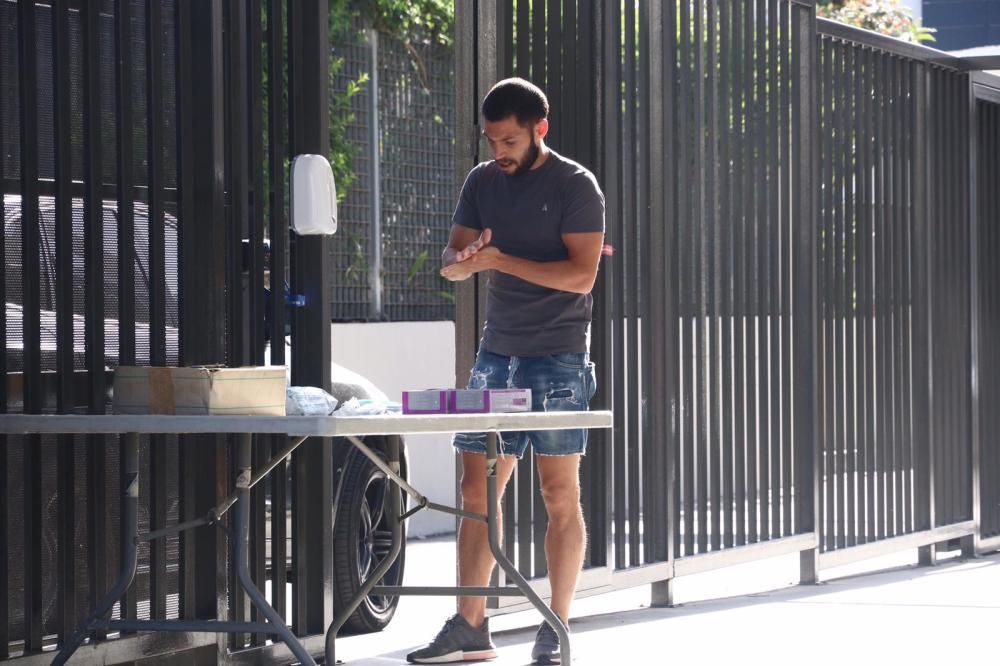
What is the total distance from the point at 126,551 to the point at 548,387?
1638 millimetres

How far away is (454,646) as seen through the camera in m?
5.85

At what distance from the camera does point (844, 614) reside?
24.4ft

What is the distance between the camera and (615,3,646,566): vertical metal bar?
291 inches

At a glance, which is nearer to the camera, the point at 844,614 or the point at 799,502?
the point at 844,614

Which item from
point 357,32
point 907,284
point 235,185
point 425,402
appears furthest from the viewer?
point 357,32

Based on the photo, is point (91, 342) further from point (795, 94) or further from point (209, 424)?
point (795, 94)

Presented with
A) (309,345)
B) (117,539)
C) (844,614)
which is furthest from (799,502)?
(117,539)

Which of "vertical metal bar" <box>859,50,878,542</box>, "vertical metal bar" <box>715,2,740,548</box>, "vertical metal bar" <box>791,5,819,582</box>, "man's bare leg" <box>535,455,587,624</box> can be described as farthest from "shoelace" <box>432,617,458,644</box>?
"vertical metal bar" <box>859,50,878,542</box>

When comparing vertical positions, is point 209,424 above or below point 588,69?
below

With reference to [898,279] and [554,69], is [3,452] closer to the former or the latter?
[554,69]

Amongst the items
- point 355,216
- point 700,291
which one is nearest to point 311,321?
point 700,291

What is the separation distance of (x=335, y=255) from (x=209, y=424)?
730cm

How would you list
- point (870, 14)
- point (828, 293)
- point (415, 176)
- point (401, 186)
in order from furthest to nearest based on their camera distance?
1. point (870, 14)
2. point (415, 176)
3. point (401, 186)
4. point (828, 293)

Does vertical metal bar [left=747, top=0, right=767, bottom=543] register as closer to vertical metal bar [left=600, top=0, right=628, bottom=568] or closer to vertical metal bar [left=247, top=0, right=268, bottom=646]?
vertical metal bar [left=600, top=0, right=628, bottom=568]
